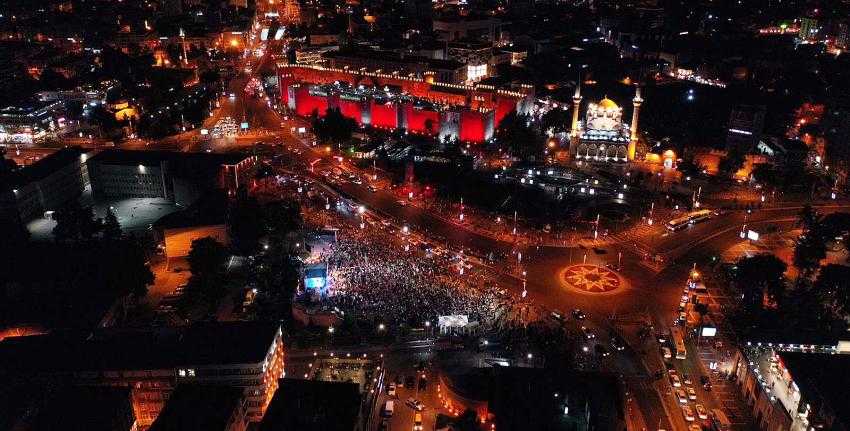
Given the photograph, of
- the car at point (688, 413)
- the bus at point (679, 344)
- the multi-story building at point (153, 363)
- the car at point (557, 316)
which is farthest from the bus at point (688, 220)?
the multi-story building at point (153, 363)

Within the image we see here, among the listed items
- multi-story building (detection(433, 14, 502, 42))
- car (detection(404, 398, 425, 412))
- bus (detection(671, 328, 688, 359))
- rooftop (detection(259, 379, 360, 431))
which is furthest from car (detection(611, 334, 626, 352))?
multi-story building (detection(433, 14, 502, 42))

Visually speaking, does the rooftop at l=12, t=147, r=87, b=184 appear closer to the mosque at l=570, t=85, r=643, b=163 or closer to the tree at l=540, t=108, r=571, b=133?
the mosque at l=570, t=85, r=643, b=163

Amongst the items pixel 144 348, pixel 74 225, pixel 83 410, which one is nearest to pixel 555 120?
pixel 74 225

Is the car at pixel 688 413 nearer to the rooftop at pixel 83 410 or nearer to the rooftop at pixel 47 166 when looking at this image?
the rooftop at pixel 83 410

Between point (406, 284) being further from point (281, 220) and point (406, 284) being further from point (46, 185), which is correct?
point (46, 185)

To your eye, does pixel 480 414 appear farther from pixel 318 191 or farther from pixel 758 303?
pixel 318 191

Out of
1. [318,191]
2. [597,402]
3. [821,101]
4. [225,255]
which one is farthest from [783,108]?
[225,255]
